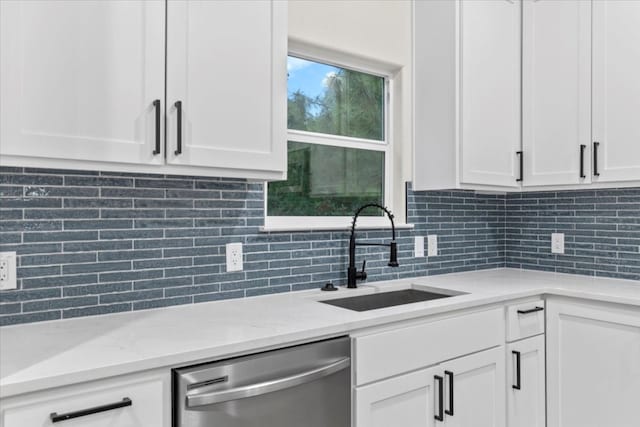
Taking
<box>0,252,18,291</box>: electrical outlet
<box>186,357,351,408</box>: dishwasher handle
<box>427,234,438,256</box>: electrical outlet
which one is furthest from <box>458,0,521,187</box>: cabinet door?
<box>0,252,18,291</box>: electrical outlet

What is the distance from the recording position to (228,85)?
1.64 metres

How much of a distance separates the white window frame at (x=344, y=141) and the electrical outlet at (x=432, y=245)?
0.99ft

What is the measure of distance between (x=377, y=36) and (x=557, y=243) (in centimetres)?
166

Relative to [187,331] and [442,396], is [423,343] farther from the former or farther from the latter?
[187,331]

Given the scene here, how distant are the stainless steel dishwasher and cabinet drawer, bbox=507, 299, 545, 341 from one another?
3.18 ft

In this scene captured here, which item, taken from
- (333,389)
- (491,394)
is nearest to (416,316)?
(333,389)

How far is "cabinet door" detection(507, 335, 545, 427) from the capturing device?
218 cm

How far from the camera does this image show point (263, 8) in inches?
67.4

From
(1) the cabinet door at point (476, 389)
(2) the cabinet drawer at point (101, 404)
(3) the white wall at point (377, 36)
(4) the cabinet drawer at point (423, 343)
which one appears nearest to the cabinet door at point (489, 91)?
(3) the white wall at point (377, 36)

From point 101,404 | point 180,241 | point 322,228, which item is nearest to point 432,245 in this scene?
point 322,228

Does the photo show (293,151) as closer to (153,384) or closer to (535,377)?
(153,384)

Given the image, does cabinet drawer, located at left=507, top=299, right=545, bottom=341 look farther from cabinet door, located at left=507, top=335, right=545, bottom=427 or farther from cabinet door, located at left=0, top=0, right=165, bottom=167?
cabinet door, located at left=0, top=0, right=165, bottom=167

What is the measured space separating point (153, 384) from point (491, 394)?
1.54 m

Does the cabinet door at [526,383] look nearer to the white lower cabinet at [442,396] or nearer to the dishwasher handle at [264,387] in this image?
the white lower cabinet at [442,396]
